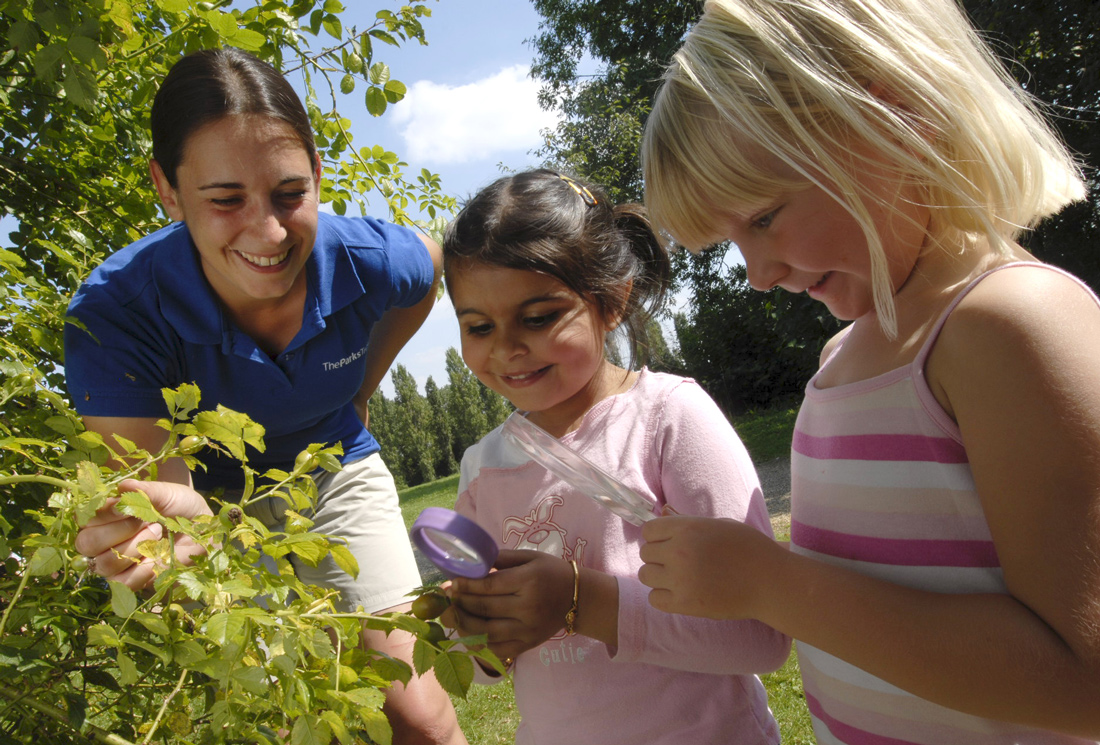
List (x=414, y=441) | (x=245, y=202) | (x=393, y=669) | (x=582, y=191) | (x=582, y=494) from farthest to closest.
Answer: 1. (x=414, y=441)
2. (x=245, y=202)
3. (x=582, y=191)
4. (x=582, y=494)
5. (x=393, y=669)

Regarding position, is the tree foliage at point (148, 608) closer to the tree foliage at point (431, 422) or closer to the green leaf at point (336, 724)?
the green leaf at point (336, 724)

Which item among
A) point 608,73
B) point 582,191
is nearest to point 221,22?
point 582,191

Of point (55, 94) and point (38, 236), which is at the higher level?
point (55, 94)

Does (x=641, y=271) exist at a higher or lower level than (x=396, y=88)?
lower

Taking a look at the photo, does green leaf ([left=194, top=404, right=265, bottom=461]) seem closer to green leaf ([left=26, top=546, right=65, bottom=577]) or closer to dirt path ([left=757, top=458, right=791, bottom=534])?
green leaf ([left=26, top=546, right=65, bottom=577])

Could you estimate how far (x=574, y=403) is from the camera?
5.58 ft

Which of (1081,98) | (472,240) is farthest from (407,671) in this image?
(1081,98)

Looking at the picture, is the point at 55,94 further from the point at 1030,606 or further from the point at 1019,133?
the point at 1030,606

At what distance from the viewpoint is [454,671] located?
36.4 inches

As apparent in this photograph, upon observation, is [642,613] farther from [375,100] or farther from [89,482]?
[375,100]

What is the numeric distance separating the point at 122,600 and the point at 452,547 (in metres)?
0.44

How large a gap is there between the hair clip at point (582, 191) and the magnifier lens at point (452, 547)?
96cm

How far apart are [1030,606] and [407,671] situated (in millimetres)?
812

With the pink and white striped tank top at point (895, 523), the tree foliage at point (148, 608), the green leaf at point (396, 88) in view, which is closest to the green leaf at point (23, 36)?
the tree foliage at point (148, 608)
